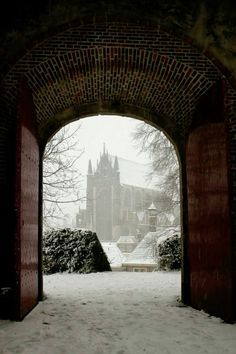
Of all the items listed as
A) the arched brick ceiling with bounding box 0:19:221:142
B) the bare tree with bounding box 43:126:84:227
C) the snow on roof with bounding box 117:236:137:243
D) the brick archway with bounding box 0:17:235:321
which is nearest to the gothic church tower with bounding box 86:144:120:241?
the snow on roof with bounding box 117:236:137:243

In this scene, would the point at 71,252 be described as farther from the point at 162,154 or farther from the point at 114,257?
the point at 114,257

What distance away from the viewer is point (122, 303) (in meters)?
7.13

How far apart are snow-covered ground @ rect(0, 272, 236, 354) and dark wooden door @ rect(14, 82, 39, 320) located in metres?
0.39

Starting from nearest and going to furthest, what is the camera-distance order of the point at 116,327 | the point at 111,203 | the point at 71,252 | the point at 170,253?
1. the point at 116,327
2. the point at 71,252
3. the point at 170,253
4. the point at 111,203

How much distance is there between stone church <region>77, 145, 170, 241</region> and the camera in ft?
227

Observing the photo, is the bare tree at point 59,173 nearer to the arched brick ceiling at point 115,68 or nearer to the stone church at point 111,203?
the arched brick ceiling at point 115,68

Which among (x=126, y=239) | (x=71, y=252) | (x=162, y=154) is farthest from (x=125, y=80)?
(x=126, y=239)

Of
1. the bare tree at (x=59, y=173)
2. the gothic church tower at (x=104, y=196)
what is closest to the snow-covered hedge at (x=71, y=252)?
the bare tree at (x=59, y=173)

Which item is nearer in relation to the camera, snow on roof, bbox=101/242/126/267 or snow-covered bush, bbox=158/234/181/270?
snow-covered bush, bbox=158/234/181/270

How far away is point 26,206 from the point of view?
603 centimetres

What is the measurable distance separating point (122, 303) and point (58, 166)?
11614 mm

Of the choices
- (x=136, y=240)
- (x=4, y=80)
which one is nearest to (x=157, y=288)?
(x=4, y=80)

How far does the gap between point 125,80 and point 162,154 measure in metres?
9.23

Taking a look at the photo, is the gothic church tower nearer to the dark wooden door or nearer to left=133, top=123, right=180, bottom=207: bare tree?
left=133, top=123, right=180, bottom=207: bare tree
